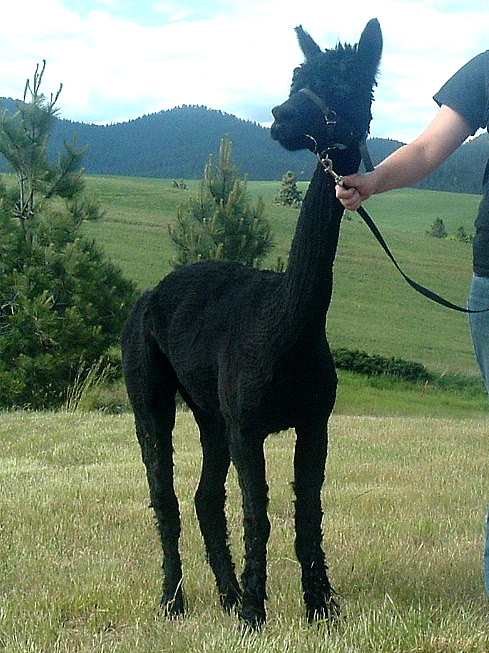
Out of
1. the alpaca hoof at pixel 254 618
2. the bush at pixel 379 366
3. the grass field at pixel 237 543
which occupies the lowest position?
the bush at pixel 379 366

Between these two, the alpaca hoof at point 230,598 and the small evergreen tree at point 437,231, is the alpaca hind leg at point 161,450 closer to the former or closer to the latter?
the alpaca hoof at point 230,598

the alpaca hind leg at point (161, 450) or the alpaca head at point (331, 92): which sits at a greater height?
the alpaca head at point (331, 92)

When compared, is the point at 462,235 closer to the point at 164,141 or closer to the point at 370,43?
the point at 164,141

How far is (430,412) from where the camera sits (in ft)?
75.7

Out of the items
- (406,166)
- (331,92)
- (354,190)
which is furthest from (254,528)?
(331,92)

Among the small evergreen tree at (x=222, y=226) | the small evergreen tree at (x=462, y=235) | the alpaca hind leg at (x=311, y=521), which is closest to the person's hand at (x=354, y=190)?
the alpaca hind leg at (x=311, y=521)

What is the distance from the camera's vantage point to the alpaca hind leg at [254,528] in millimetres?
4043

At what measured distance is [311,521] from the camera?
422cm

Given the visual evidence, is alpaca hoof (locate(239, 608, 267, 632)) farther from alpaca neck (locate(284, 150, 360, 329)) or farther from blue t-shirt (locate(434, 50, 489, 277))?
blue t-shirt (locate(434, 50, 489, 277))

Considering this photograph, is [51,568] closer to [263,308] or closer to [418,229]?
[263,308]

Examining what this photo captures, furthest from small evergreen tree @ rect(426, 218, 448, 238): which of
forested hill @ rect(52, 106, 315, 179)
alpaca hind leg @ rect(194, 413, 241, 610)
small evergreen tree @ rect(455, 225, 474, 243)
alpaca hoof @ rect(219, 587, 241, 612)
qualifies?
alpaca hoof @ rect(219, 587, 241, 612)

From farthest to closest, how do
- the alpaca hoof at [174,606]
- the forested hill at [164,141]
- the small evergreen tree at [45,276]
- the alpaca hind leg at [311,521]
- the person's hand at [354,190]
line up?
the forested hill at [164,141] → the small evergreen tree at [45,276] → the alpaca hoof at [174,606] → the alpaca hind leg at [311,521] → the person's hand at [354,190]

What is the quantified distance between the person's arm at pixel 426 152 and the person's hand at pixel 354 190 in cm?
9

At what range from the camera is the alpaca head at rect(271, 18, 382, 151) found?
11.5 ft
